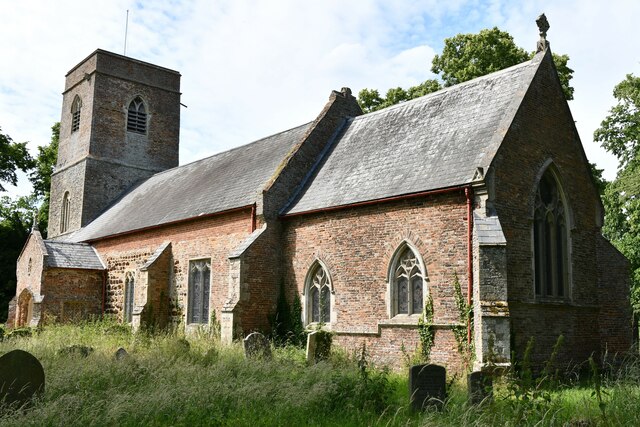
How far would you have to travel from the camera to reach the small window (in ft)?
69.7

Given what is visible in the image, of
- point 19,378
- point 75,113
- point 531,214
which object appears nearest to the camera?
point 19,378

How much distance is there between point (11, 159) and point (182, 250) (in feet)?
62.7

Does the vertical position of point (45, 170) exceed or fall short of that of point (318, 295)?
it exceeds it

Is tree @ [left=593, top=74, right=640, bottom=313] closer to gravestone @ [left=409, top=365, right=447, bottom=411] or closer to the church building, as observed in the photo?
the church building

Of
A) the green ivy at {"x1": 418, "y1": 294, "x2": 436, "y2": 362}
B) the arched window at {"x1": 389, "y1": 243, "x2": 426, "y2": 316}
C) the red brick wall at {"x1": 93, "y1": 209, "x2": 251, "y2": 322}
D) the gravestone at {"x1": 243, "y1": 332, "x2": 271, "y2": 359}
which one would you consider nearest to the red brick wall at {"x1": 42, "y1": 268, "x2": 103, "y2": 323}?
the red brick wall at {"x1": 93, "y1": 209, "x2": 251, "y2": 322}

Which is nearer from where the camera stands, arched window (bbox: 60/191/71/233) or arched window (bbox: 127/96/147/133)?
arched window (bbox: 60/191/71/233)

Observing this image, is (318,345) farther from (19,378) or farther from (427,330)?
(19,378)

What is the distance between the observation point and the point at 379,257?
1650cm

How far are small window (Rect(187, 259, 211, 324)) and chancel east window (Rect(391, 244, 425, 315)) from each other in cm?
761

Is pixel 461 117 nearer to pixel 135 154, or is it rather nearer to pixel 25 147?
pixel 135 154

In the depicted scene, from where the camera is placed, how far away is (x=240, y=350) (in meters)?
15.9

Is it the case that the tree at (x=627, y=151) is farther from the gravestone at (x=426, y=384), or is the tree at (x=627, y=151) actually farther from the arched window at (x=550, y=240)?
the gravestone at (x=426, y=384)

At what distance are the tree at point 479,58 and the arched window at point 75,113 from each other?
19519 mm

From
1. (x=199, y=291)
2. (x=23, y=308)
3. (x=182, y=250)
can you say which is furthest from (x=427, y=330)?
(x=23, y=308)
